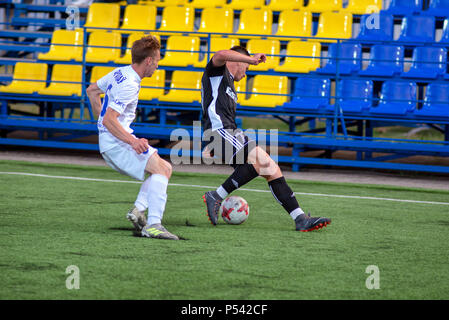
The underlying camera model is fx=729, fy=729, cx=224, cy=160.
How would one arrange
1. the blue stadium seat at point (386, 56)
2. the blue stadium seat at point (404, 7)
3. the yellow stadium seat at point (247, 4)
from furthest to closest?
the yellow stadium seat at point (247, 4) < the blue stadium seat at point (404, 7) < the blue stadium seat at point (386, 56)

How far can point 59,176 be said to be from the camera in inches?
395

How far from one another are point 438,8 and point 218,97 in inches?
339

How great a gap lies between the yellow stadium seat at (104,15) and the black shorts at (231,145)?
8.84 meters

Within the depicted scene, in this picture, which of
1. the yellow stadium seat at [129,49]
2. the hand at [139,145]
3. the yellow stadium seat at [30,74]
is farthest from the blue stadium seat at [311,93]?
the hand at [139,145]

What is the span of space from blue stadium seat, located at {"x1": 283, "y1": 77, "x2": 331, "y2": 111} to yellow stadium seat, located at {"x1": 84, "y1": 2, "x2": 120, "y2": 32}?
4.39 meters

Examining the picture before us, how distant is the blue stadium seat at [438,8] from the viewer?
13.7m

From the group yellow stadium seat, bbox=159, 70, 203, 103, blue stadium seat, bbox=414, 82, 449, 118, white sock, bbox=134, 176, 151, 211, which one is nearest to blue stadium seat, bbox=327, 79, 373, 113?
blue stadium seat, bbox=414, 82, 449, 118

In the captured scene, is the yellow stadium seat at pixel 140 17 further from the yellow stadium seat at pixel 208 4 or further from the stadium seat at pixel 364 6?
the stadium seat at pixel 364 6

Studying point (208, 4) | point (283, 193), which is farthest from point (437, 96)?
point (283, 193)

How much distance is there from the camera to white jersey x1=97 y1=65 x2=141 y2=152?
5801mm

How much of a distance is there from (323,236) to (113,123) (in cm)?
206

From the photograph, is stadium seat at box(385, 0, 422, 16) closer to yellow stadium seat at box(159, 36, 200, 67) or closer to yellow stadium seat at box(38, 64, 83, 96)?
yellow stadium seat at box(159, 36, 200, 67)
